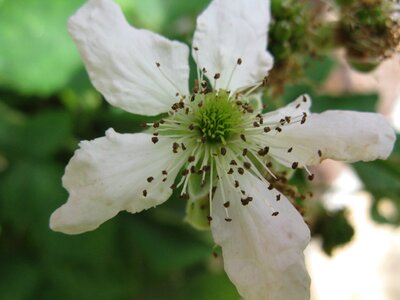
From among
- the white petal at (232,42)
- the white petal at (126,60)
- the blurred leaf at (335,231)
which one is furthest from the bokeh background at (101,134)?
the white petal at (126,60)

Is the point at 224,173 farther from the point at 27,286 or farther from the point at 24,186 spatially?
the point at 27,286

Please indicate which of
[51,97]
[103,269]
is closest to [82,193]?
[103,269]

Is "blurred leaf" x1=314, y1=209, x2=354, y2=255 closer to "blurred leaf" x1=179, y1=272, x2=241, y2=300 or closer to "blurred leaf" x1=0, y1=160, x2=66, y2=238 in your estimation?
"blurred leaf" x1=179, y1=272, x2=241, y2=300

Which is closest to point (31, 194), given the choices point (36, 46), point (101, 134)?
point (101, 134)

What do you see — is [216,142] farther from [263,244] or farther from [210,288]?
[210,288]

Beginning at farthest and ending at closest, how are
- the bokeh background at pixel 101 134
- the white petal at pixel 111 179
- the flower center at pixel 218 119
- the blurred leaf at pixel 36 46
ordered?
the blurred leaf at pixel 36 46 < the bokeh background at pixel 101 134 < the flower center at pixel 218 119 < the white petal at pixel 111 179

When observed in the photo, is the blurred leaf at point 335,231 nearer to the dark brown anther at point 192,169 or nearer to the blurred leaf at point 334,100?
the blurred leaf at point 334,100

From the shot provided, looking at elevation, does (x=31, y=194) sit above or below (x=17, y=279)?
above
